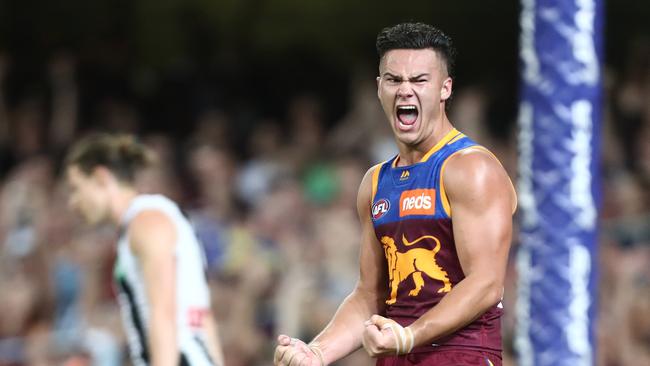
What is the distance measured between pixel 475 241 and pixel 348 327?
29.9 inches

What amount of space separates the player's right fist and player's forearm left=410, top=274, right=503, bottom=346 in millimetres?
462

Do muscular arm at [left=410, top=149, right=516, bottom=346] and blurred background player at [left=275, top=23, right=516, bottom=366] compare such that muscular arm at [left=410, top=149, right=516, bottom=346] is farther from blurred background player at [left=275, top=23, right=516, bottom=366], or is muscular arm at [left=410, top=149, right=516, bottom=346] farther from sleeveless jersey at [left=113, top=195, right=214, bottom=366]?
sleeveless jersey at [left=113, top=195, right=214, bottom=366]

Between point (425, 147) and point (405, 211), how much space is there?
24cm

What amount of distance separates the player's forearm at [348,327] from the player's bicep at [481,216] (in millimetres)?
638

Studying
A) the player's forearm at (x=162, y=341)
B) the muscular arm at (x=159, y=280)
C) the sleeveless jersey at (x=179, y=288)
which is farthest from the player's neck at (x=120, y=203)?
the player's forearm at (x=162, y=341)

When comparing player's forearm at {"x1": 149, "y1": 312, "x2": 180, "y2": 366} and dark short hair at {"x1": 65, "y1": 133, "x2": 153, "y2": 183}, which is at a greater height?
dark short hair at {"x1": 65, "y1": 133, "x2": 153, "y2": 183}

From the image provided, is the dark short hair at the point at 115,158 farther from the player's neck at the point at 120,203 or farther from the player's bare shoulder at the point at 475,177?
the player's bare shoulder at the point at 475,177

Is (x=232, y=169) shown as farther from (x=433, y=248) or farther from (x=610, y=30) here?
(x=433, y=248)

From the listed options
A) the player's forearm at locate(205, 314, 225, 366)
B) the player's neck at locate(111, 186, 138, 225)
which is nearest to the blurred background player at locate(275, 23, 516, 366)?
the player's forearm at locate(205, 314, 225, 366)

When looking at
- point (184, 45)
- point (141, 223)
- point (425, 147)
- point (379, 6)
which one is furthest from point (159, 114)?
point (425, 147)

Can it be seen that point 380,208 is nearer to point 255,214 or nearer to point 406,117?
point 406,117

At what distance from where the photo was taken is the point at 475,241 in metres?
4.02

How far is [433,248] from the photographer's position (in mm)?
4180

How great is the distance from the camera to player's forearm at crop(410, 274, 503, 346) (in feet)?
13.0
